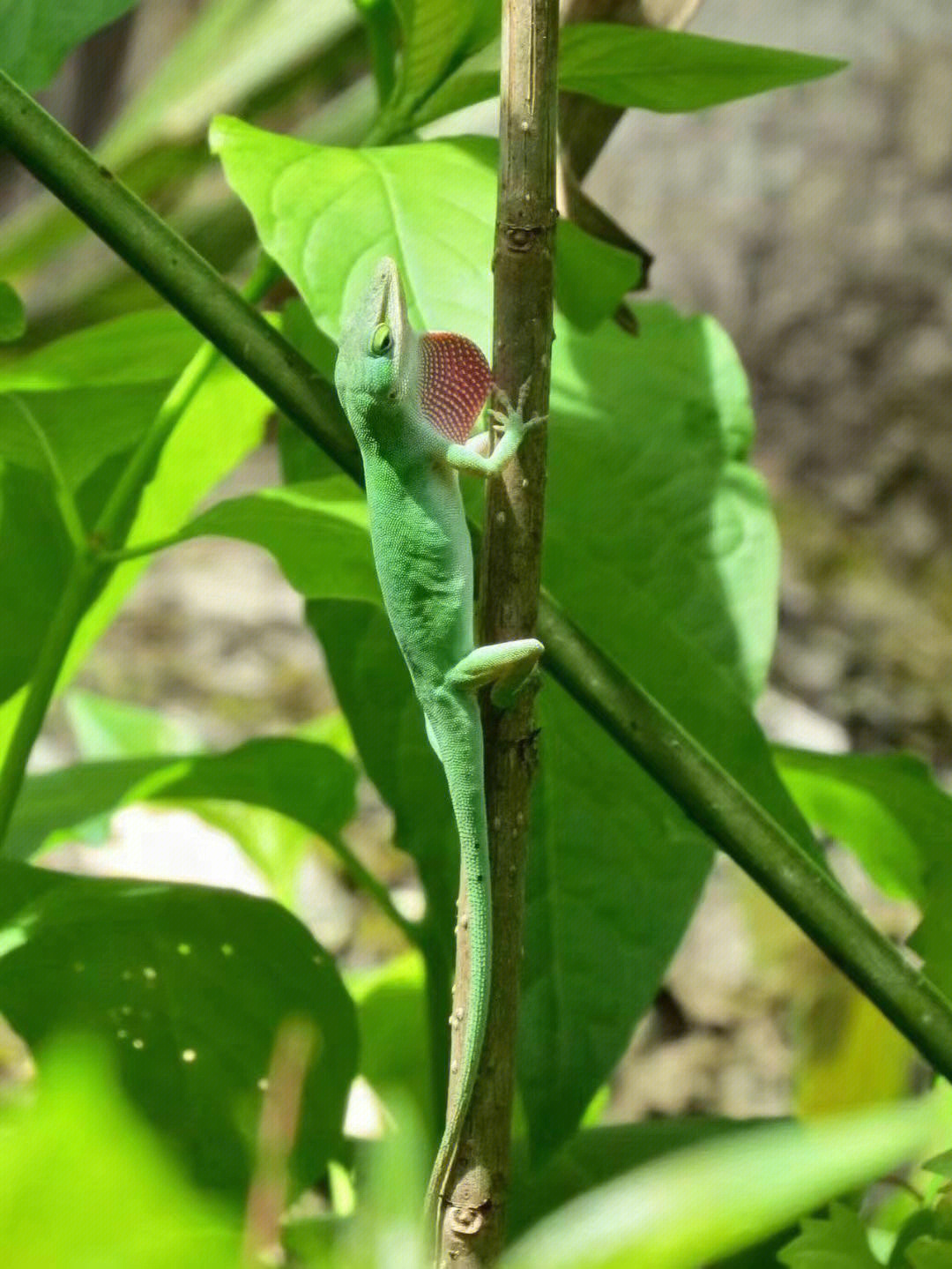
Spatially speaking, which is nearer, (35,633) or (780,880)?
(780,880)

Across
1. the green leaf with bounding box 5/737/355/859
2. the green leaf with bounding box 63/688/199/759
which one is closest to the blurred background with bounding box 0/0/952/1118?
the green leaf with bounding box 63/688/199/759

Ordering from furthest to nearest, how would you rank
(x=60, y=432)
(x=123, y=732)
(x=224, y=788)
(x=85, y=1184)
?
(x=123, y=732) → (x=224, y=788) → (x=60, y=432) → (x=85, y=1184)

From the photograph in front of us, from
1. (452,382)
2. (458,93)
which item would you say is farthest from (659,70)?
(452,382)

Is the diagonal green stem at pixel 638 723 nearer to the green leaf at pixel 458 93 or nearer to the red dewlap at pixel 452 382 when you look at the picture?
the red dewlap at pixel 452 382

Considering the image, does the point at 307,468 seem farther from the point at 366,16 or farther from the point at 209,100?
the point at 209,100

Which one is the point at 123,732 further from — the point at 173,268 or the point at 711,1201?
the point at 711,1201

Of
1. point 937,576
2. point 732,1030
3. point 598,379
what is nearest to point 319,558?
point 598,379
